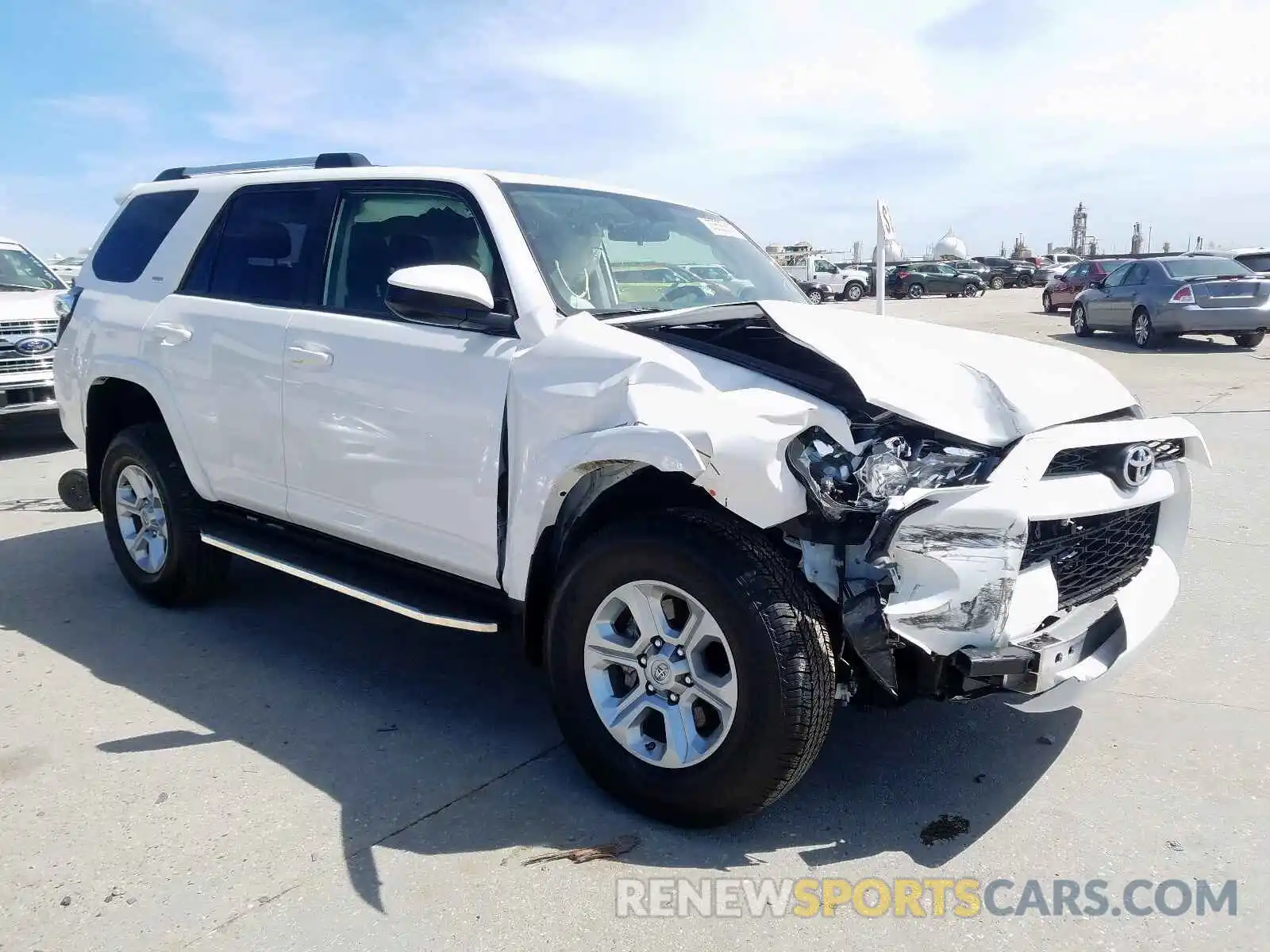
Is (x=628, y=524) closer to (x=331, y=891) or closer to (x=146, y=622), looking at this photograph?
(x=331, y=891)

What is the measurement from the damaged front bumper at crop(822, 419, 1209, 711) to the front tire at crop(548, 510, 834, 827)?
21 cm

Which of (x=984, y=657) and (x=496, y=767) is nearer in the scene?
(x=984, y=657)

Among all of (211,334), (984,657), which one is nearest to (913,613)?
(984,657)

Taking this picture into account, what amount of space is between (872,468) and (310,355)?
2.28 metres

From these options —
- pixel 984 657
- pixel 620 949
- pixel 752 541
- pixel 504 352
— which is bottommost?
pixel 620 949

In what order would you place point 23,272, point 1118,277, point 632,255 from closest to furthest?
point 632,255, point 23,272, point 1118,277

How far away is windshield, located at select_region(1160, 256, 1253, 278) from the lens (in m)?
16.3

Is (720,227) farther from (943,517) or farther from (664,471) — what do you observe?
(943,517)

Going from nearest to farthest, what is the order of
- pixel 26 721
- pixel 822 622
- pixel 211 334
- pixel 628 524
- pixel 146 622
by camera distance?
pixel 822 622, pixel 628 524, pixel 26 721, pixel 211 334, pixel 146 622

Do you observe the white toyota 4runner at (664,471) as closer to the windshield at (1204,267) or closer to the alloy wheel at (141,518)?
the alloy wheel at (141,518)

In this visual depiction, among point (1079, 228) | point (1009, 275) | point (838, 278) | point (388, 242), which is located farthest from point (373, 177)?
point (1079, 228)

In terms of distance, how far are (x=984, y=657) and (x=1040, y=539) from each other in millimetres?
429

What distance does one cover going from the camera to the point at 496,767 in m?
3.43

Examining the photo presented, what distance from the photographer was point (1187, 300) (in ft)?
52.8
